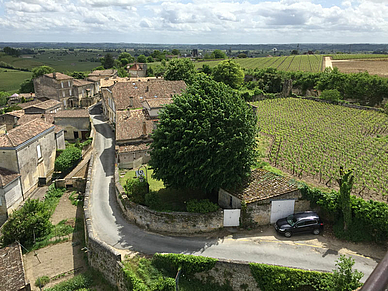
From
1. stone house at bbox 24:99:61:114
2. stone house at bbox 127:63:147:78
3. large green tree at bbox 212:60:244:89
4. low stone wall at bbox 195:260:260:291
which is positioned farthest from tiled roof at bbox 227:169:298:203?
stone house at bbox 127:63:147:78

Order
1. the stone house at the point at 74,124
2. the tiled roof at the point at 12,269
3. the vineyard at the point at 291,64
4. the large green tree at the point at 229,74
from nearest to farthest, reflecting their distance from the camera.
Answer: the tiled roof at the point at 12,269, the stone house at the point at 74,124, the large green tree at the point at 229,74, the vineyard at the point at 291,64

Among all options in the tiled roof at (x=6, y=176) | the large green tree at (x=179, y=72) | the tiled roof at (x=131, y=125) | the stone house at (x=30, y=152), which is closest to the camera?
the tiled roof at (x=6, y=176)

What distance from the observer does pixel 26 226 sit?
25688 mm

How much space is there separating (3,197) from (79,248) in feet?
32.1

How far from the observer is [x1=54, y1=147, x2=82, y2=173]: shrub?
37.5 metres

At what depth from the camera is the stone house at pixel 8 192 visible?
29016 mm

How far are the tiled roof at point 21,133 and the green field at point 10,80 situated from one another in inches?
3099

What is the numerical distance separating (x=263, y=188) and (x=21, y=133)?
25.9 metres

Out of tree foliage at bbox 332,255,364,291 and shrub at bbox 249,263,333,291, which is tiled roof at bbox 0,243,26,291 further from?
tree foliage at bbox 332,255,364,291

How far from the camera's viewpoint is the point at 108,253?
68.8 feet

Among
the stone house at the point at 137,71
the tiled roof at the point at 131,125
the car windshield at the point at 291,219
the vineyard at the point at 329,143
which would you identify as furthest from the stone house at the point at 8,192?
the stone house at the point at 137,71

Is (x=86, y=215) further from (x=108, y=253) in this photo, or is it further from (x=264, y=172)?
(x=264, y=172)

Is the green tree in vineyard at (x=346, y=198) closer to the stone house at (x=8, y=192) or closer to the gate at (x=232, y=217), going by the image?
the gate at (x=232, y=217)

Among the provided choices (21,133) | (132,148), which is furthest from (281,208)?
(21,133)
